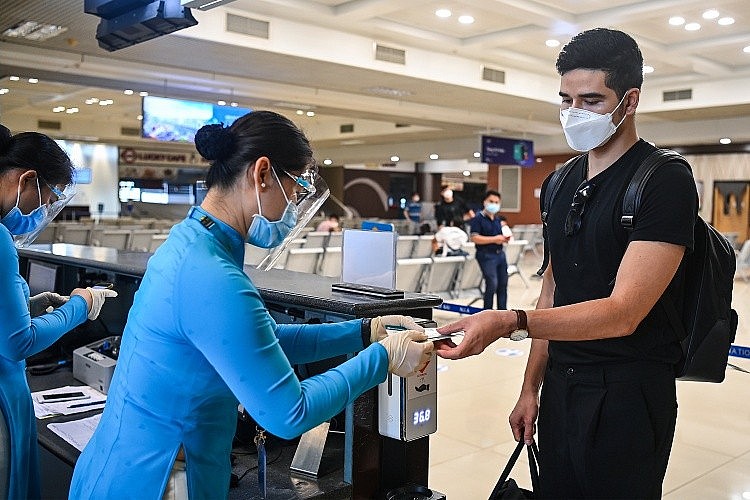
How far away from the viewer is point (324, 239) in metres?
11.4

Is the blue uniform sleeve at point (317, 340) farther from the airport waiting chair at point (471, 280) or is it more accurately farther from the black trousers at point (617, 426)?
the airport waiting chair at point (471, 280)

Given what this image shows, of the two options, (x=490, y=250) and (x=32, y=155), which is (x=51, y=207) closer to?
(x=32, y=155)

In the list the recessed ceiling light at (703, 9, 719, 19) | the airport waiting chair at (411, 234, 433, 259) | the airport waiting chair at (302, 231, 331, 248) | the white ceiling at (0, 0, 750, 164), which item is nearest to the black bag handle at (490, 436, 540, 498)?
the white ceiling at (0, 0, 750, 164)

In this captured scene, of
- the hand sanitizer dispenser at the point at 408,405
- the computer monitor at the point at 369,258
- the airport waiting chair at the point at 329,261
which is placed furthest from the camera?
the airport waiting chair at the point at 329,261

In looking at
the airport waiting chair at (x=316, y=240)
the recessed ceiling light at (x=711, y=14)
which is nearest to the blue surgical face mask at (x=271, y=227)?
the recessed ceiling light at (x=711, y=14)

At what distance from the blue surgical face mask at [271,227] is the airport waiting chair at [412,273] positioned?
6.26 metres

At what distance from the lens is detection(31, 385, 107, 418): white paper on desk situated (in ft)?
8.66

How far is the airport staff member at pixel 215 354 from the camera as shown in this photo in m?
1.27

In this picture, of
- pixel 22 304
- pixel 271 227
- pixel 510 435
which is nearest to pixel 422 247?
pixel 510 435

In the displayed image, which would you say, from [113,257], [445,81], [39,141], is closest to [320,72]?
[445,81]

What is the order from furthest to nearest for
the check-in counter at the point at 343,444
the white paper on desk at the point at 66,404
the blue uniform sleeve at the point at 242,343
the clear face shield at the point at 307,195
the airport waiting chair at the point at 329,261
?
the airport waiting chair at the point at 329,261 → the white paper on desk at the point at 66,404 → the check-in counter at the point at 343,444 → the clear face shield at the point at 307,195 → the blue uniform sleeve at the point at 242,343

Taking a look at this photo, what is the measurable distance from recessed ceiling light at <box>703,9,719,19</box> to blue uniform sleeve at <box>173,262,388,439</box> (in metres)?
8.11

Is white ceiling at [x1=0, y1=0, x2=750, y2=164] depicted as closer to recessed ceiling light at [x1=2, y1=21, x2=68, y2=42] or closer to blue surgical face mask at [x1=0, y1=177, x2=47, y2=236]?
recessed ceiling light at [x1=2, y1=21, x2=68, y2=42]

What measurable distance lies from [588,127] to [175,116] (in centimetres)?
974
